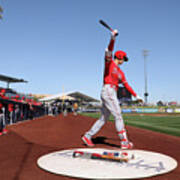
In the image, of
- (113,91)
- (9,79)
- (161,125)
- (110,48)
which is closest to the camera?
(110,48)

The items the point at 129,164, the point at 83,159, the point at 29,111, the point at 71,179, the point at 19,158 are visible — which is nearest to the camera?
the point at 71,179

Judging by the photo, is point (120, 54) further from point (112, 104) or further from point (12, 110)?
point (12, 110)

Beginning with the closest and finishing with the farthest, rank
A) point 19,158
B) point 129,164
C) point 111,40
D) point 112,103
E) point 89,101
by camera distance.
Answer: point 129,164 < point 19,158 < point 111,40 < point 112,103 < point 89,101

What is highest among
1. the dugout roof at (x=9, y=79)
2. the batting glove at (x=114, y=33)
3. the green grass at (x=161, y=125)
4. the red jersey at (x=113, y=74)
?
the dugout roof at (x=9, y=79)

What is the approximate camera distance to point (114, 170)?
297 cm

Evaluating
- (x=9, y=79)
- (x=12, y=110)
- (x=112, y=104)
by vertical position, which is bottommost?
(x=12, y=110)

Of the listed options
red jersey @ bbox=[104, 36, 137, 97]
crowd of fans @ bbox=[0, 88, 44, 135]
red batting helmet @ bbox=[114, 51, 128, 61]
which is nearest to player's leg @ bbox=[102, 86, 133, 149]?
red jersey @ bbox=[104, 36, 137, 97]

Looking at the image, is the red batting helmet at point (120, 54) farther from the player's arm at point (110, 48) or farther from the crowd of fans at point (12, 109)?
the crowd of fans at point (12, 109)

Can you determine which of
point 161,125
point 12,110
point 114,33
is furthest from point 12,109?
point 114,33

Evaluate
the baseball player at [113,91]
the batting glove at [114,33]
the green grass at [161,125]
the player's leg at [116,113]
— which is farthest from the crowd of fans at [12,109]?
the green grass at [161,125]

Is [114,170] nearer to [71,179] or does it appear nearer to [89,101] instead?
[71,179]

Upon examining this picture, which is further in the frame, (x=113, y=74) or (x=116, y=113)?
(x=113, y=74)

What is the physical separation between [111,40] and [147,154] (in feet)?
7.82

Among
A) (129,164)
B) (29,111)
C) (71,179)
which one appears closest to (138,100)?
(129,164)
